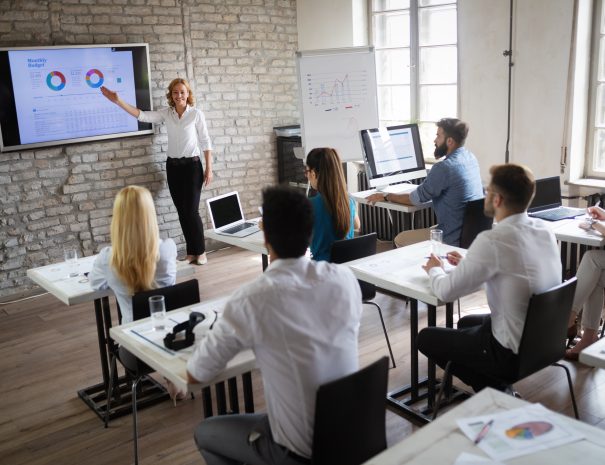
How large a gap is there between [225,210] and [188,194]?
1.94 m

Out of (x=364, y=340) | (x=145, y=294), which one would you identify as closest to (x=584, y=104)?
(x=364, y=340)

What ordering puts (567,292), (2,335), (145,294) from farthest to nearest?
(2,335)
(145,294)
(567,292)

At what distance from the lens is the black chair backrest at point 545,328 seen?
268 centimetres

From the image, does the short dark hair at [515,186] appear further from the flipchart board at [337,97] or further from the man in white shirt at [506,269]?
the flipchart board at [337,97]

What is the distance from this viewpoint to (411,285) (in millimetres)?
3164

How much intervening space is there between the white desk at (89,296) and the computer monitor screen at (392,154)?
2.01 meters

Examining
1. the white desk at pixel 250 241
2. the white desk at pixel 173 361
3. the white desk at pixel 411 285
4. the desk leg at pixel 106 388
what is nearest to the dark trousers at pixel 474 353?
the white desk at pixel 411 285

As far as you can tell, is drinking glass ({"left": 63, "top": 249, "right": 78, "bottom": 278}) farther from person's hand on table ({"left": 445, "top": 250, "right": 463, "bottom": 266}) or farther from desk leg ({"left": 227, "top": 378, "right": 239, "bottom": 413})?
person's hand on table ({"left": 445, "top": 250, "right": 463, "bottom": 266})

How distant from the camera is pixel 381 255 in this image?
3707 millimetres

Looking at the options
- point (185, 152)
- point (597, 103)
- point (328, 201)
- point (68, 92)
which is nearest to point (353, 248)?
point (328, 201)

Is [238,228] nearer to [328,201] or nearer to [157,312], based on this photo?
[328,201]

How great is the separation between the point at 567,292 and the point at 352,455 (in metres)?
1.23

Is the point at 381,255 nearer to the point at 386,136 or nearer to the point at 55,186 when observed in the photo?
the point at 386,136

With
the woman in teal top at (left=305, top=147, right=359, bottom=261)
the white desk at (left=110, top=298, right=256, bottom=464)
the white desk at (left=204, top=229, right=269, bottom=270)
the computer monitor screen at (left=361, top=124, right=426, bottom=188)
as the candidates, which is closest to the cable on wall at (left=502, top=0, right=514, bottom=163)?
the computer monitor screen at (left=361, top=124, right=426, bottom=188)
